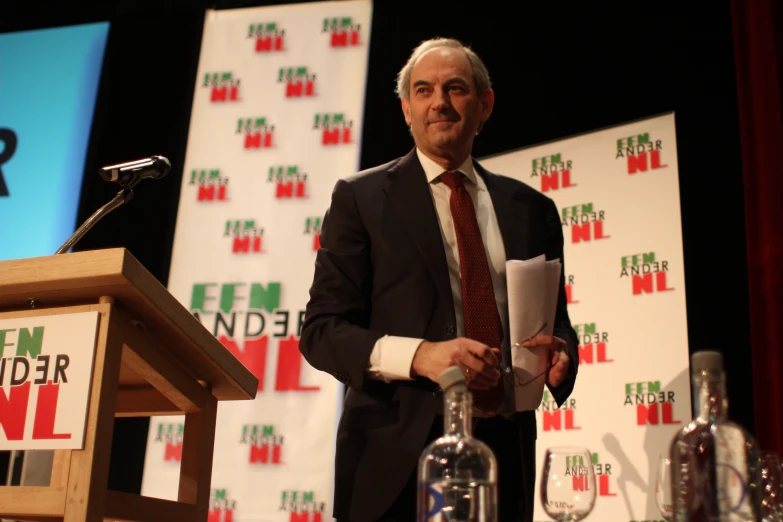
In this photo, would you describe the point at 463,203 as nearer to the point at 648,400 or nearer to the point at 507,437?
the point at 507,437

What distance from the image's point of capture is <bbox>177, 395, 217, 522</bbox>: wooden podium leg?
5.12ft

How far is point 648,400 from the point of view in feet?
9.53

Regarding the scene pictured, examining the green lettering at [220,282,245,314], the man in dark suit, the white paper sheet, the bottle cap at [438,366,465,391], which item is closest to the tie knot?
the man in dark suit

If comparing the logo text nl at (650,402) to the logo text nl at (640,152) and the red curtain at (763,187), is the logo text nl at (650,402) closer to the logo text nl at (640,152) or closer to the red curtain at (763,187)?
the red curtain at (763,187)

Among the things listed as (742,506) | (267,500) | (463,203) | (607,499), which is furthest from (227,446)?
(742,506)

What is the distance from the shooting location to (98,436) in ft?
4.06

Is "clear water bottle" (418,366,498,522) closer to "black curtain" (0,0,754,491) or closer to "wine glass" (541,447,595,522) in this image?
"wine glass" (541,447,595,522)

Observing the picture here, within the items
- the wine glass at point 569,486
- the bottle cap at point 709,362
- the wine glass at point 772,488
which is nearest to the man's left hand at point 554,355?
the wine glass at point 569,486

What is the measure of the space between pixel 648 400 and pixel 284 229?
173 centimetres

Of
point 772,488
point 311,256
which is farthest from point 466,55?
point 311,256

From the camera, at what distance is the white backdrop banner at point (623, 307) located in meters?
2.88

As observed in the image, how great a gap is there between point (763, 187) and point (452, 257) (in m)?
1.71

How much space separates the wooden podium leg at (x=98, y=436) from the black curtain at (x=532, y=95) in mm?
2169

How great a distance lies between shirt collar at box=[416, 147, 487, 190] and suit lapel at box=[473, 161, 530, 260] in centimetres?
3
